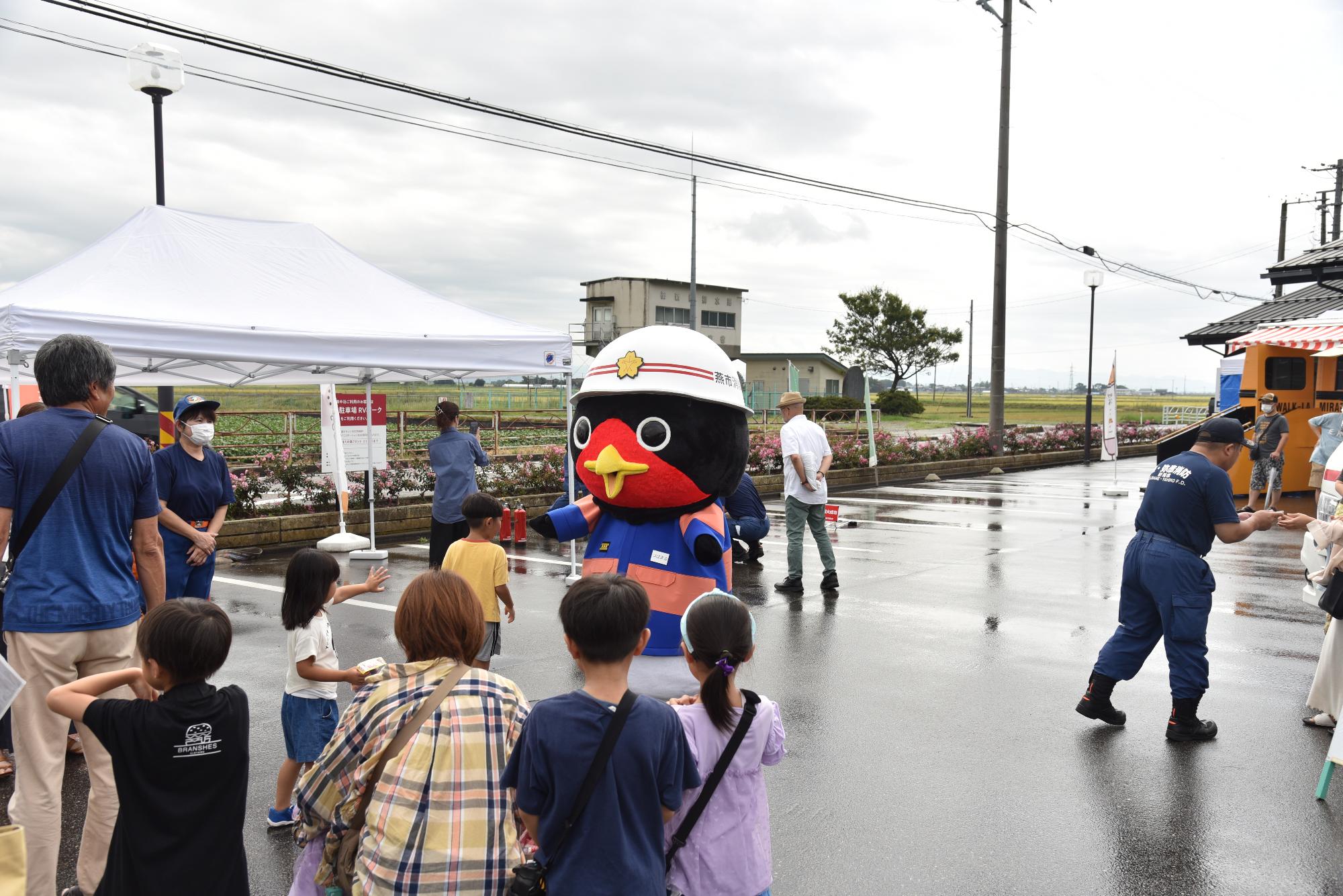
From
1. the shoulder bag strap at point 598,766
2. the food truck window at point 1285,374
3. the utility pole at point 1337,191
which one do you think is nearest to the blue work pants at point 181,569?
the shoulder bag strap at point 598,766

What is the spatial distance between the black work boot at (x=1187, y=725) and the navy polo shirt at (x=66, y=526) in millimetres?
5109

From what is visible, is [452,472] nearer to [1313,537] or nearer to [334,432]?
[334,432]

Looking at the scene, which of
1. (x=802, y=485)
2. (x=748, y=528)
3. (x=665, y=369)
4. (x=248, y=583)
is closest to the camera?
(x=665, y=369)

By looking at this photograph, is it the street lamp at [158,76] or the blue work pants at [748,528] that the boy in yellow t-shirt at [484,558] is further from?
the street lamp at [158,76]

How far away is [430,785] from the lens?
2.40 metres

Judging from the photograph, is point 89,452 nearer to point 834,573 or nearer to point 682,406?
point 682,406

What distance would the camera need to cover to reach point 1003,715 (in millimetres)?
5762

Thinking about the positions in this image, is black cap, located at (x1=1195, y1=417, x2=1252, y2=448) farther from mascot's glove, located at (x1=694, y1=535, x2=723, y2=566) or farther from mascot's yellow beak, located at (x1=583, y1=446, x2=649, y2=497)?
mascot's yellow beak, located at (x1=583, y1=446, x2=649, y2=497)

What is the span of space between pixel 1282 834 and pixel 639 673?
288 cm

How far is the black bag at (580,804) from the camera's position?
2.28 metres

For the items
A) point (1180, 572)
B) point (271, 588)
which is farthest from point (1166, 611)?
point (271, 588)

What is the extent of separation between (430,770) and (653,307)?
180 feet

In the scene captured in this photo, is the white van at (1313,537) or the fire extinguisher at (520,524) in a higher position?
the white van at (1313,537)

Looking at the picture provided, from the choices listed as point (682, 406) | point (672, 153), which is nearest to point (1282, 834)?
point (682, 406)
